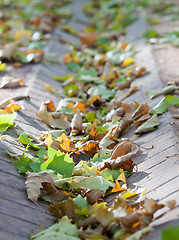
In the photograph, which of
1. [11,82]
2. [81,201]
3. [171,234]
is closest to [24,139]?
[81,201]

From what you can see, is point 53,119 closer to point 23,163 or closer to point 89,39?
point 23,163

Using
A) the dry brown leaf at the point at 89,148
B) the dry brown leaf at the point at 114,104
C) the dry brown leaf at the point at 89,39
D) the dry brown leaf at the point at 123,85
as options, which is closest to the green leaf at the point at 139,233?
the dry brown leaf at the point at 89,148

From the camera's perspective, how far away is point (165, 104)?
2254mm

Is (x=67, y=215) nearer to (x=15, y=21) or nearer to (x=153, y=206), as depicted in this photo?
(x=153, y=206)

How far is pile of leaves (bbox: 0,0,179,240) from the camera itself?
1373mm

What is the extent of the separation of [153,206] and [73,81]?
6.85 feet

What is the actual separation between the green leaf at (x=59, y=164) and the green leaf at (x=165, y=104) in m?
0.73

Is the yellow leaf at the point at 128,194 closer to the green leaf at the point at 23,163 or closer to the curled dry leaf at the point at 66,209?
the curled dry leaf at the point at 66,209

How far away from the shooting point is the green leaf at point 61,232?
4.30 ft

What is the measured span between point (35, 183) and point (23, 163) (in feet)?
0.66

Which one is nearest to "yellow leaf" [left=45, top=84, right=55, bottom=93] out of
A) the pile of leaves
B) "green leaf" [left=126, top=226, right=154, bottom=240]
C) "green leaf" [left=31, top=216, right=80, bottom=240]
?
the pile of leaves

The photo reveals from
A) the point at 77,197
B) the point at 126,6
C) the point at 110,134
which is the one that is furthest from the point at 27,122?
the point at 126,6

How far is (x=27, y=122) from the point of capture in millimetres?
2320

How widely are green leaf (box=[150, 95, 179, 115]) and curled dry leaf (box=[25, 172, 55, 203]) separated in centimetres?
89
